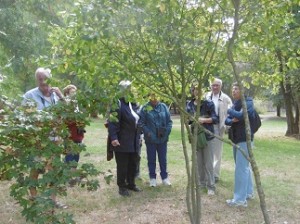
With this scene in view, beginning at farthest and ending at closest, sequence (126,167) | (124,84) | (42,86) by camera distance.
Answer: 1. (126,167)
2. (42,86)
3. (124,84)

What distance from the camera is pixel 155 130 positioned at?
605cm

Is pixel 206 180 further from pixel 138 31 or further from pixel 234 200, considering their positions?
pixel 138 31

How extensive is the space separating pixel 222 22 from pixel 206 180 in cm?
350

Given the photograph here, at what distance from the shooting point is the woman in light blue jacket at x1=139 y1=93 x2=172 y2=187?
6.02 m

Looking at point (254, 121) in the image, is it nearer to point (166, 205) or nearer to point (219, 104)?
point (219, 104)

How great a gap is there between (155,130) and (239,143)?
58.7 inches

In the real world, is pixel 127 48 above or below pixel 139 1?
below

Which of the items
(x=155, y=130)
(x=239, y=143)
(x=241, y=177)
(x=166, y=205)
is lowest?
(x=166, y=205)

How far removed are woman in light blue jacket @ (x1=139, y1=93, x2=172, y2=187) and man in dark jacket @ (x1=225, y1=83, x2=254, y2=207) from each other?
124 cm

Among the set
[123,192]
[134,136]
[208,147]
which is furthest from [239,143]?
[123,192]

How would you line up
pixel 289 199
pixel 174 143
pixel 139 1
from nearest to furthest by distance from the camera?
pixel 139 1 < pixel 289 199 < pixel 174 143

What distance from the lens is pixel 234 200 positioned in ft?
17.3

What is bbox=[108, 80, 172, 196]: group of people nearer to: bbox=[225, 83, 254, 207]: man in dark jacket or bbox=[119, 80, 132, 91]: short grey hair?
bbox=[225, 83, 254, 207]: man in dark jacket

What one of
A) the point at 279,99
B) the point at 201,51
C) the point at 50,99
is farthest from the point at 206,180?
the point at 279,99
